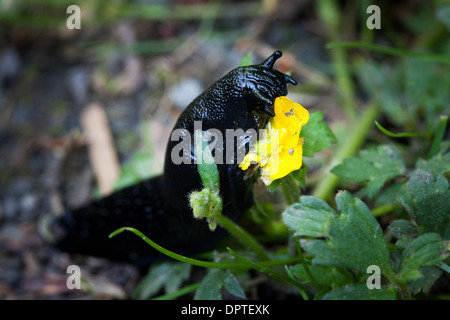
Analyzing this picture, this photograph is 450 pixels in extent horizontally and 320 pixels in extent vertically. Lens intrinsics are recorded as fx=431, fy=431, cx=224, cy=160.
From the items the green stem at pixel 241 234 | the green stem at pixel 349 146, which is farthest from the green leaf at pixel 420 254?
the green stem at pixel 349 146

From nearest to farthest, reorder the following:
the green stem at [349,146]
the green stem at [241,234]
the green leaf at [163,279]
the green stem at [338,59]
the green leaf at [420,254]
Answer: the green leaf at [420,254] < the green stem at [241,234] < the green leaf at [163,279] < the green stem at [349,146] < the green stem at [338,59]

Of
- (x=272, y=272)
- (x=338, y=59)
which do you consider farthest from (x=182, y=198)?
(x=338, y=59)

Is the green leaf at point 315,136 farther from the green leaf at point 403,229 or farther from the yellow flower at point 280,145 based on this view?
the green leaf at point 403,229

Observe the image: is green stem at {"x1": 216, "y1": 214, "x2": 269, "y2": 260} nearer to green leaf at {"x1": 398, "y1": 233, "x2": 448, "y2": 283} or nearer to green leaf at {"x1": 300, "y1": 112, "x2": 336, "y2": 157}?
green leaf at {"x1": 300, "y1": 112, "x2": 336, "y2": 157}

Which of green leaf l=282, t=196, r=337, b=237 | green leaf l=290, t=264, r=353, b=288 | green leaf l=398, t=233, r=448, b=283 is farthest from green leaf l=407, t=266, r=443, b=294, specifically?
green leaf l=282, t=196, r=337, b=237

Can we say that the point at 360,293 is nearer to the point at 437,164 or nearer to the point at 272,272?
the point at 272,272

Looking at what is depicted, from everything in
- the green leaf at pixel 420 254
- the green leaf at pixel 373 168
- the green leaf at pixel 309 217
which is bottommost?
the green leaf at pixel 420 254
